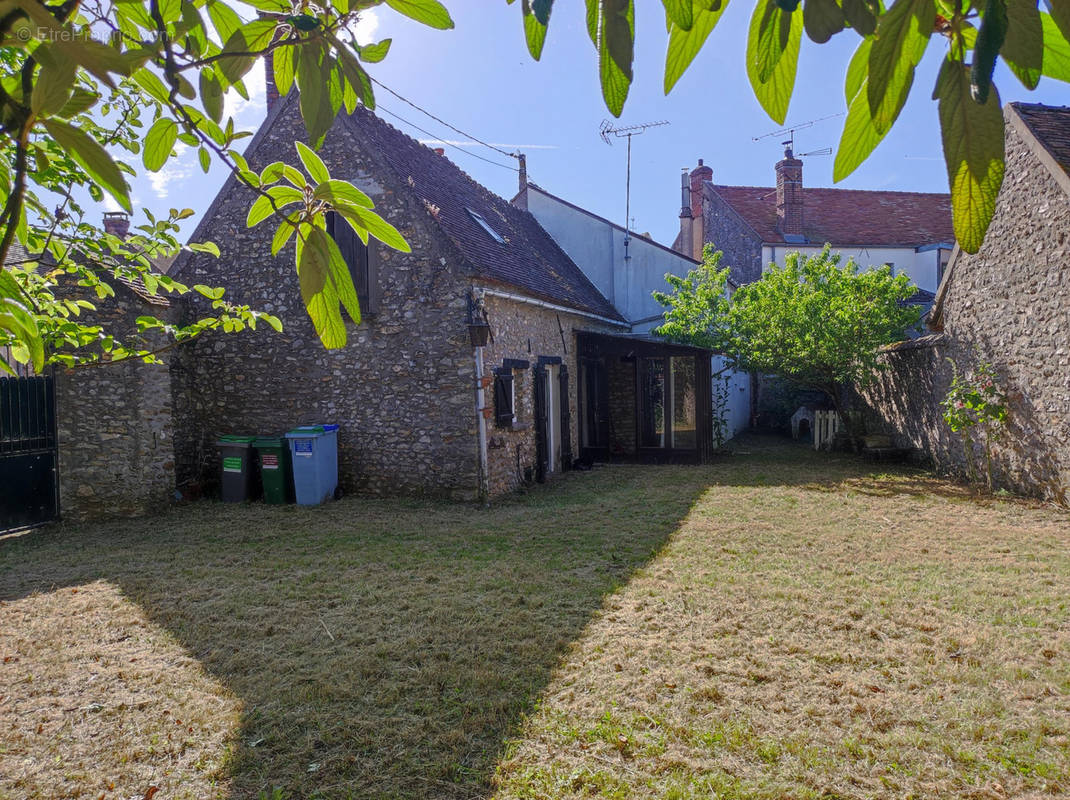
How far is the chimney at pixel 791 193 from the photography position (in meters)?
21.0

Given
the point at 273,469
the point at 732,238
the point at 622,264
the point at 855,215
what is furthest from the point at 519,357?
the point at 855,215

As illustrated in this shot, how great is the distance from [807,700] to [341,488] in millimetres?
7807

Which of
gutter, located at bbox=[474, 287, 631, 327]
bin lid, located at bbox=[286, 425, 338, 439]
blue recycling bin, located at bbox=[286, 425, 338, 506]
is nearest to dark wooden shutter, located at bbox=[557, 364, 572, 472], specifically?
gutter, located at bbox=[474, 287, 631, 327]

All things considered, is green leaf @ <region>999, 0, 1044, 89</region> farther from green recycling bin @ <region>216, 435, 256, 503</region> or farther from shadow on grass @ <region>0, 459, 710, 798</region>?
green recycling bin @ <region>216, 435, 256, 503</region>

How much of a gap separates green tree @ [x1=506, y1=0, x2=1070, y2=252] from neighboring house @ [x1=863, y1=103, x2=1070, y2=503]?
318 inches

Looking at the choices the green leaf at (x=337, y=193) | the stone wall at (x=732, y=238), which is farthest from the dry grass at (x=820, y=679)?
the stone wall at (x=732, y=238)

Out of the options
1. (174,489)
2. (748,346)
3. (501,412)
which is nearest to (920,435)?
(748,346)

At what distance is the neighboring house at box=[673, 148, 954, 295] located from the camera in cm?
2081

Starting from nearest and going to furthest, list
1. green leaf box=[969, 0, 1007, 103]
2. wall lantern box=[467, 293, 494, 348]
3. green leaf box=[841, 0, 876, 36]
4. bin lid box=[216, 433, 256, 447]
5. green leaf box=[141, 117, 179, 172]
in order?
green leaf box=[969, 0, 1007, 103] < green leaf box=[841, 0, 876, 36] < green leaf box=[141, 117, 179, 172] < wall lantern box=[467, 293, 494, 348] < bin lid box=[216, 433, 256, 447]

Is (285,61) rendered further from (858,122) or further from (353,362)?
(353,362)

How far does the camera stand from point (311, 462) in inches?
360

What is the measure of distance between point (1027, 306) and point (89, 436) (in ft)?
41.2

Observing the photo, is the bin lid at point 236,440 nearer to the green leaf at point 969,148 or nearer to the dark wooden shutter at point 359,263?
the dark wooden shutter at point 359,263

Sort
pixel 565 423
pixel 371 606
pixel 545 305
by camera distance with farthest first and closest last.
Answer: pixel 565 423, pixel 545 305, pixel 371 606
